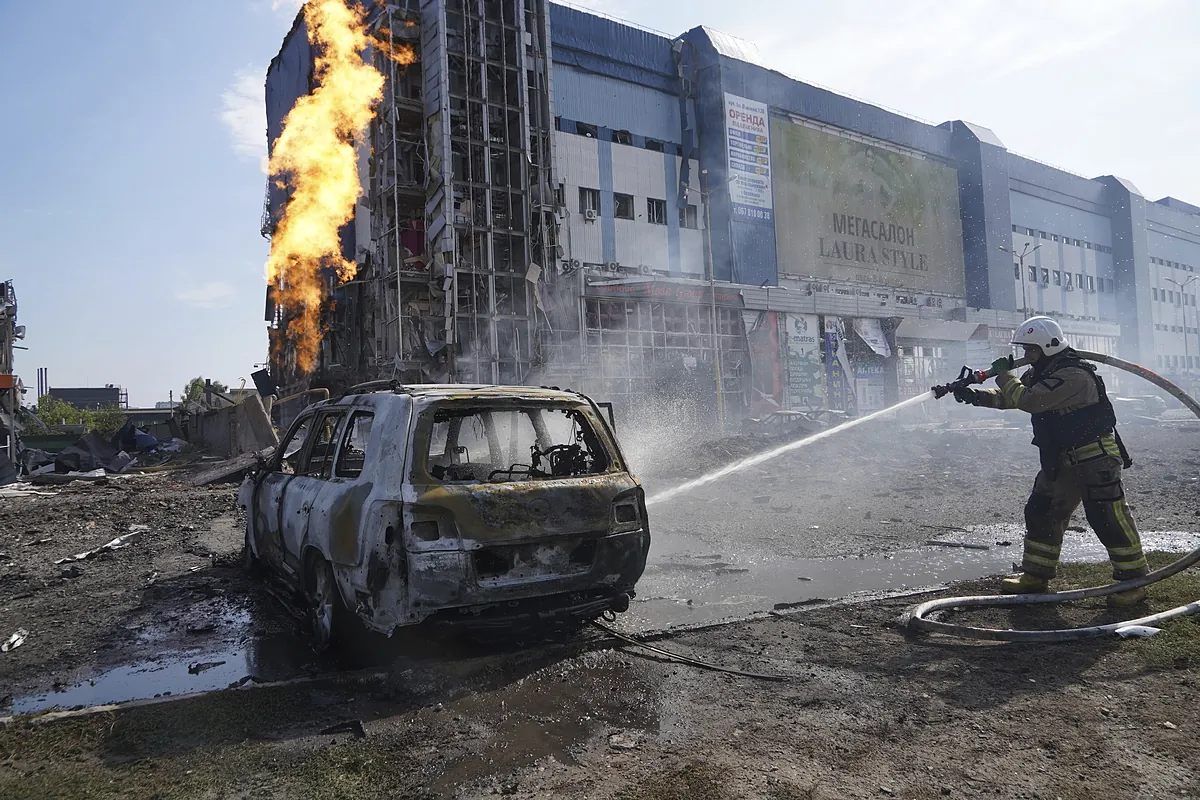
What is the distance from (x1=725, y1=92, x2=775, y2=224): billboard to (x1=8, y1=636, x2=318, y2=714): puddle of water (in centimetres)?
3053

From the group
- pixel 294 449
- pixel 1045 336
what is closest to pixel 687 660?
pixel 1045 336

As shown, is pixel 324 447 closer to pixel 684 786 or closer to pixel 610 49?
pixel 684 786

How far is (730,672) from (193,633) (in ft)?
12.4

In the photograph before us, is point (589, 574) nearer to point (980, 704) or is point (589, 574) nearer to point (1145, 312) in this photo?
point (980, 704)

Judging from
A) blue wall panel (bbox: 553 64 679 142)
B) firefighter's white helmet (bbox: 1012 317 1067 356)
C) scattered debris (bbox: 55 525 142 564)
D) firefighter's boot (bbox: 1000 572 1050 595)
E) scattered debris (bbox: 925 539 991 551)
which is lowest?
scattered debris (bbox: 925 539 991 551)

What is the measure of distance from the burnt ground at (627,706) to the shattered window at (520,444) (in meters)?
1.12

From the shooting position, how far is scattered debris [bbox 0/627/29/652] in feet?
16.2

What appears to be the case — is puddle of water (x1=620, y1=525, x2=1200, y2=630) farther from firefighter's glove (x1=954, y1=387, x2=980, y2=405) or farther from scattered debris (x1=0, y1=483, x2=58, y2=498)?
scattered debris (x1=0, y1=483, x2=58, y2=498)

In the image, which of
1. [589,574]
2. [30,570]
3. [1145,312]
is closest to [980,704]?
[589,574]

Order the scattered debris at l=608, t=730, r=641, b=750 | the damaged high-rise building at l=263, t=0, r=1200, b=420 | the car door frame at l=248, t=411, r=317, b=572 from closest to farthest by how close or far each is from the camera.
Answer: the scattered debris at l=608, t=730, r=641, b=750, the car door frame at l=248, t=411, r=317, b=572, the damaged high-rise building at l=263, t=0, r=1200, b=420

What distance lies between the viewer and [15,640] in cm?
510

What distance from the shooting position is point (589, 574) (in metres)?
4.41

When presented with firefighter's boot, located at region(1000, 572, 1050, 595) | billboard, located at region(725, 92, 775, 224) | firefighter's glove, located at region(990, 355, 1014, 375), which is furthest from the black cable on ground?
billboard, located at region(725, 92, 775, 224)

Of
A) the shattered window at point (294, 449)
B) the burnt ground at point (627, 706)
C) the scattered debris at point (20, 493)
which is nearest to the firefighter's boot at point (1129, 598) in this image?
the burnt ground at point (627, 706)
